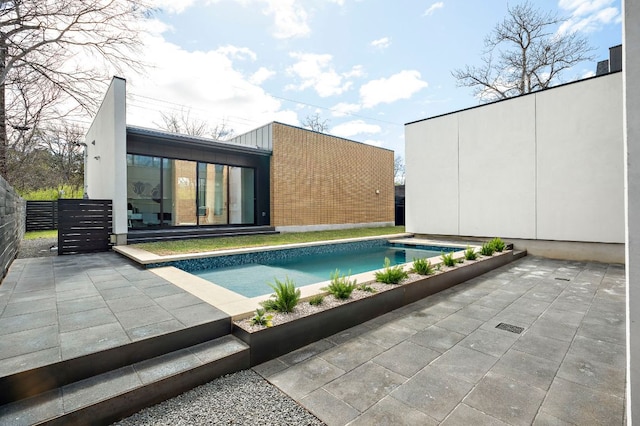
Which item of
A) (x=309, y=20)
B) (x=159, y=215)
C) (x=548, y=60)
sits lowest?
(x=159, y=215)

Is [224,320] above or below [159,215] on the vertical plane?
below

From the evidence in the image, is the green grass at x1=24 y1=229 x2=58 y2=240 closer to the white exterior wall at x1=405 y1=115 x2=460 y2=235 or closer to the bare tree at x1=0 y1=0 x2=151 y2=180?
the bare tree at x1=0 y1=0 x2=151 y2=180

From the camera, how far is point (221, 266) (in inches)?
259

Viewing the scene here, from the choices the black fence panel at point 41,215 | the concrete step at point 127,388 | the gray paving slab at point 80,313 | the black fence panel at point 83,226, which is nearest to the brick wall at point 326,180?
the black fence panel at point 83,226

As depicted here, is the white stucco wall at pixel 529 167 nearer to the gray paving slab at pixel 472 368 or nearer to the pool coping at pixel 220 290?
the pool coping at pixel 220 290

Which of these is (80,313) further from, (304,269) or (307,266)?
(307,266)

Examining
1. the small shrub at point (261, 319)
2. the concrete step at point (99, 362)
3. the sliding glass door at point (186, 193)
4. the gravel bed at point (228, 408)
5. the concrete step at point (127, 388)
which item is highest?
the sliding glass door at point (186, 193)

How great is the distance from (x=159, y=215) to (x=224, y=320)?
8930 mm

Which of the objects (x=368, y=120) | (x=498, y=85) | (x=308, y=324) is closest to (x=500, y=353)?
(x=308, y=324)

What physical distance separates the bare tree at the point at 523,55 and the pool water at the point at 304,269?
42.3ft

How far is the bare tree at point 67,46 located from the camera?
780 centimetres

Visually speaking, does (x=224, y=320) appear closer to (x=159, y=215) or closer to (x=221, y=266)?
(x=221, y=266)

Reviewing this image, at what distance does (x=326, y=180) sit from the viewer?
13688 mm

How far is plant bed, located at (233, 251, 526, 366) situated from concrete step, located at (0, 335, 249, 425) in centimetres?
15
